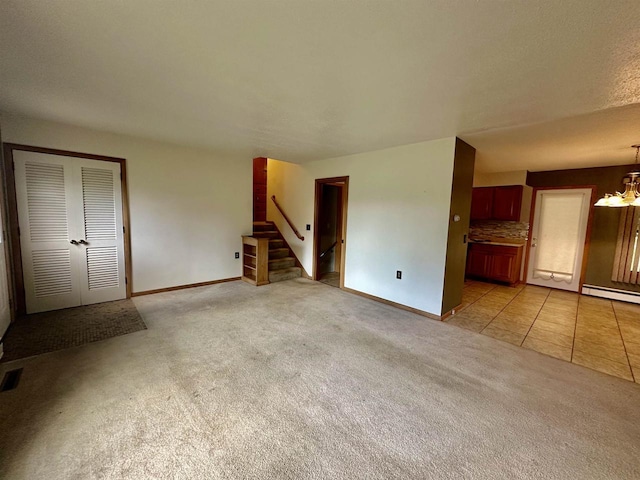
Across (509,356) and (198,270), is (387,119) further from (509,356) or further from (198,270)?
(198,270)

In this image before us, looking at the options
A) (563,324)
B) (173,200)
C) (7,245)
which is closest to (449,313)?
(563,324)

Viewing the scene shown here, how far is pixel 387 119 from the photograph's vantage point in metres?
2.79

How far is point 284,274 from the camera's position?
5316 millimetres

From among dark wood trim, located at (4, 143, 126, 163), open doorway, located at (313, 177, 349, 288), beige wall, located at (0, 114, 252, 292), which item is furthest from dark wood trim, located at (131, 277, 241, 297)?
dark wood trim, located at (4, 143, 126, 163)

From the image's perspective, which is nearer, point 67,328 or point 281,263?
point 67,328

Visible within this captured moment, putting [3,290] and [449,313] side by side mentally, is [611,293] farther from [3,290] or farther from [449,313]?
[3,290]

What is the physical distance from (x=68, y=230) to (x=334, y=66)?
3.90m

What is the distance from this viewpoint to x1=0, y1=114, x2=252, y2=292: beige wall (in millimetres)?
3441

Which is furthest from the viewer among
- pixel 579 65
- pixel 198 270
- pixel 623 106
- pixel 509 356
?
pixel 198 270

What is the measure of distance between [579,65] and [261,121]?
2.66 meters

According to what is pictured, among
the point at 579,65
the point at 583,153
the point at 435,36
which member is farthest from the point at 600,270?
the point at 435,36

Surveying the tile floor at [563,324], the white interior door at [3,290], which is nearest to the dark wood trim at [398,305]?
the tile floor at [563,324]

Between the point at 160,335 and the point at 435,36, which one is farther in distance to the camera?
the point at 160,335

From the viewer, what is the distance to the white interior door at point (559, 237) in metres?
5.04
